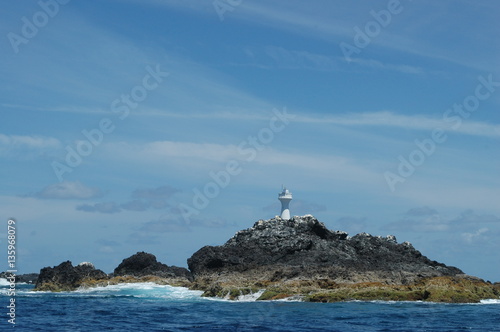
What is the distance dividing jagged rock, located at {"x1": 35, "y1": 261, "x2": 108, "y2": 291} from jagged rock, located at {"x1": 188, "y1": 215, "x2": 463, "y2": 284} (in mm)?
14118

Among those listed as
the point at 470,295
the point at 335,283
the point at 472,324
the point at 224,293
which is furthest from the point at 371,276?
the point at 472,324

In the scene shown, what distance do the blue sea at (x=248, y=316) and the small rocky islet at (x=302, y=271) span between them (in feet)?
10.7

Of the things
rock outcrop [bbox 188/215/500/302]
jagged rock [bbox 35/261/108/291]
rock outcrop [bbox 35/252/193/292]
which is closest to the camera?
rock outcrop [bbox 188/215/500/302]

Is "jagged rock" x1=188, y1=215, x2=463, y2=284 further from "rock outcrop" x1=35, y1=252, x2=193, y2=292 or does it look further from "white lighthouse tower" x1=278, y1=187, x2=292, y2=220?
"white lighthouse tower" x1=278, y1=187, x2=292, y2=220

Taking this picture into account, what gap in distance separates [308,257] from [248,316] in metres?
32.6

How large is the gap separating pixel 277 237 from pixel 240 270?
8.78 meters

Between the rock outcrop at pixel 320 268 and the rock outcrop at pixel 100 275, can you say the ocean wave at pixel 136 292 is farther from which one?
the rock outcrop at pixel 320 268

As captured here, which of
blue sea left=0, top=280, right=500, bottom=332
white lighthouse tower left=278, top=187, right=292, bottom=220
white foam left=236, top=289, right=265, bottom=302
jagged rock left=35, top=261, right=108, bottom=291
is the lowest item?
blue sea left=0, top=280, right=500, bottom=332

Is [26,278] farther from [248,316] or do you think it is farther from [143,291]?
[248,316]

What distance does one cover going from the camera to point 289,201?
309 ft

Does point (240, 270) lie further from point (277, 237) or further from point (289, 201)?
point (289, 201)

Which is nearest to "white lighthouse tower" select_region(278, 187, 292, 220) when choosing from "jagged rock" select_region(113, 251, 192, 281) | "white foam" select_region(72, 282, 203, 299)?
"jagged rock" select_region(113, 251, 192, 281)

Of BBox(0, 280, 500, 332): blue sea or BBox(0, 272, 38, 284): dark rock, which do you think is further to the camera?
BBox(0, 272, 38, 284): dark rock

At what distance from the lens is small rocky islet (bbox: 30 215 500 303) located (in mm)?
52312
